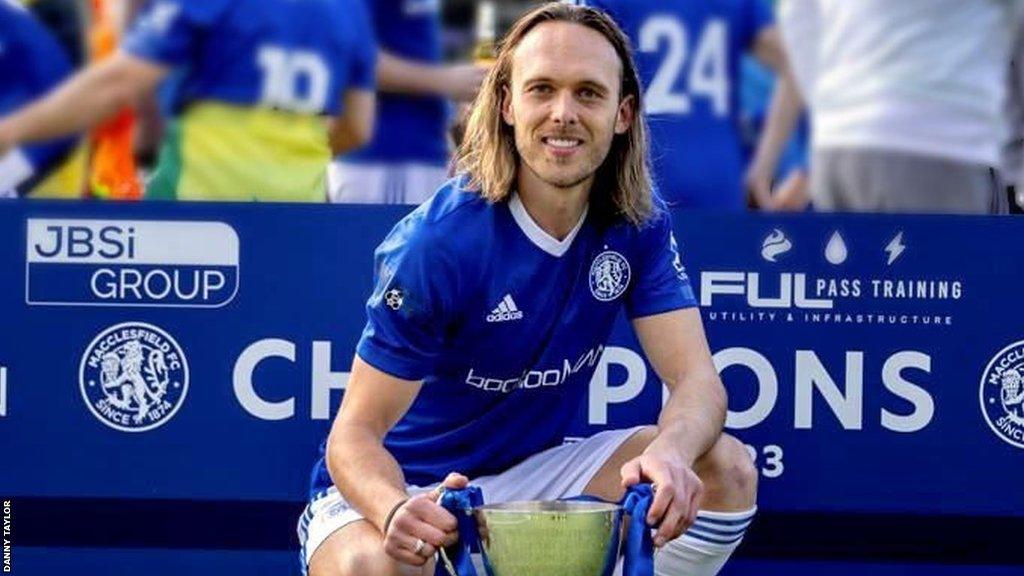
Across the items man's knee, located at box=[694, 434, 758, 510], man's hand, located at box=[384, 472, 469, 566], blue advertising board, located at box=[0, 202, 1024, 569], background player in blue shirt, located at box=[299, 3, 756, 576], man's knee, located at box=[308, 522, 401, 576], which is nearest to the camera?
man's hand, located at box=[384, 472, 469, 566]

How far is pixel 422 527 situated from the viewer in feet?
9.84

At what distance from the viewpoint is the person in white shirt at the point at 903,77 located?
3973 millimetres

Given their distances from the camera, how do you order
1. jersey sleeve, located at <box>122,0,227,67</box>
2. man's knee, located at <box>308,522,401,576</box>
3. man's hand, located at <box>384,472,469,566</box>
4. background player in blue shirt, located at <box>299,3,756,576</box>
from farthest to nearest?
jersey sleeve, located at <box>122,0,227,67</box>
background player in blue shirt, located at <box>299,3,756,576</box>
man's knee, located at <box>308,522,401,576</box>
man's hand, located at <box>384,472,469,566</box>

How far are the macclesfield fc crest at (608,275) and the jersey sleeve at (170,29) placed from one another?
2.96 ft

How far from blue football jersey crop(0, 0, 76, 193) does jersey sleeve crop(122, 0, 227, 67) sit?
0.44ft

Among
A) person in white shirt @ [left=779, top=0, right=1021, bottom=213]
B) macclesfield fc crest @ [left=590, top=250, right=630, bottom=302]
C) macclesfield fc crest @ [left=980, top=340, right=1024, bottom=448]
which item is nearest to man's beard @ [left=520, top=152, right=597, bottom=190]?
macclesfield fc crest @ [left=590, top=250, right=630, bottom=302]

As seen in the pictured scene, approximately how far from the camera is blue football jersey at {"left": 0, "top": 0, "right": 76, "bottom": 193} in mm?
3924

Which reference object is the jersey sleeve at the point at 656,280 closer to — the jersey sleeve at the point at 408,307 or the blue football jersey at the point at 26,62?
the jersey sleeve at the point at 408,307

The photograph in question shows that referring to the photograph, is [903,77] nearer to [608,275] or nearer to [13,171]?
[608,275]

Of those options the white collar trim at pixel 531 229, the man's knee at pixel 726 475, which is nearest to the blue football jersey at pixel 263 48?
the white collar trim at pixel 531 229

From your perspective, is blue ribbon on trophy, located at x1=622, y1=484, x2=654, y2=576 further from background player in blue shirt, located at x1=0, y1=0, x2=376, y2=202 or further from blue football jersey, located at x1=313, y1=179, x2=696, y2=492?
background player in blue shirt, located at x1=0, y1=0, x2=376, y2=202

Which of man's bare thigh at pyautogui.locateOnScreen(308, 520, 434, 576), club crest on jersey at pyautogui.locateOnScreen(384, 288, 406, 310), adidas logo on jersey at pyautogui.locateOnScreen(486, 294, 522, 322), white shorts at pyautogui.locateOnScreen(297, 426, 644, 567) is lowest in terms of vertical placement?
man's bare thigh at pyautogui.locateOnScreen(308, 520, 434, 576)

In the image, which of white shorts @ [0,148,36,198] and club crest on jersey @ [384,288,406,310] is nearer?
club crest on jersey @ [384,288,406,310]

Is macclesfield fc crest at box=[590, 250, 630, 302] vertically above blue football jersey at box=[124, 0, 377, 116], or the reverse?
blue football jersey at box=[124, 0, 377, 116]
